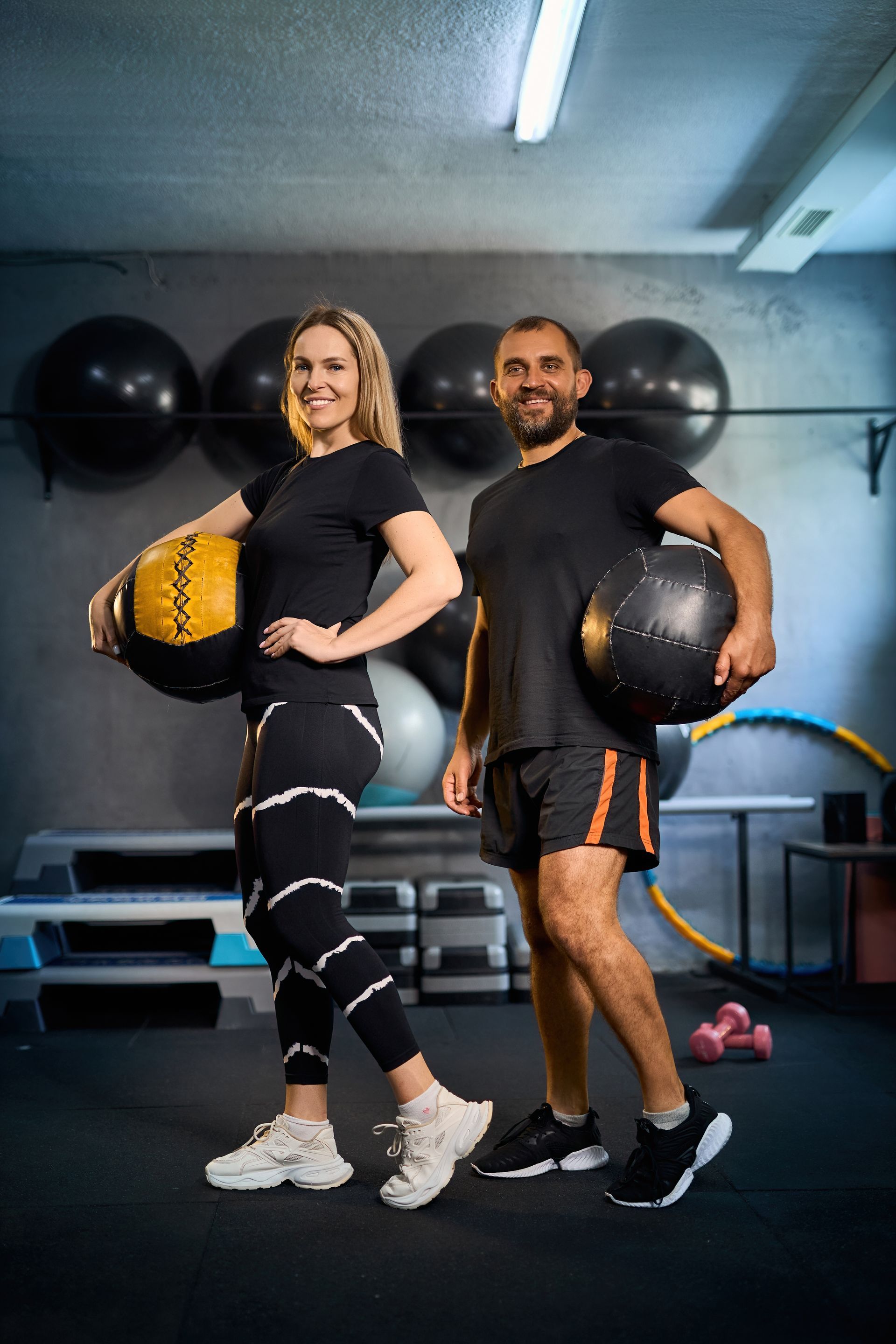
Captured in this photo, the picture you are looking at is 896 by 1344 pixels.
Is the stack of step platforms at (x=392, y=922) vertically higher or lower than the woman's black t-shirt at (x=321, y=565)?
lower

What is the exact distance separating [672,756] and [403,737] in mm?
941

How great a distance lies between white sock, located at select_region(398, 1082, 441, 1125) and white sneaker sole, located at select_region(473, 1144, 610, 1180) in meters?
0.27

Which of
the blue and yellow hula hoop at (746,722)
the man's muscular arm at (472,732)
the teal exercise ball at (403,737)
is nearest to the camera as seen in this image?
the man's muscular arm at (472,732)

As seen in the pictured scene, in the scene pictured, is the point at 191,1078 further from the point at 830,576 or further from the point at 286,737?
the point at 830,576

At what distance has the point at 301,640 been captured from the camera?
5.77 feet

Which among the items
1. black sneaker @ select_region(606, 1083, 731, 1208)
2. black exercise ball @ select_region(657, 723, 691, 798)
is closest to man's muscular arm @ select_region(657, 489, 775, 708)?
black sneaker @ select_region(606, 1083, 731, 1208)

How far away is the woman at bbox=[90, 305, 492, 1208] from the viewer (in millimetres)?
1771

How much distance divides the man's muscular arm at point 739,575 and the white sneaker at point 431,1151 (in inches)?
33.5

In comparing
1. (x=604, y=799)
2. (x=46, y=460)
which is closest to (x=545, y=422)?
(x=604, y=799)

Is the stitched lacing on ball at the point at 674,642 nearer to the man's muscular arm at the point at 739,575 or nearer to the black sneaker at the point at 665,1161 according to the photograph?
the man's muscular arm at the point at 739,575

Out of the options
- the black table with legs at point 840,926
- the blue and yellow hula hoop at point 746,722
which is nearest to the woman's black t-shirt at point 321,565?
the black table with legs at point 840,926

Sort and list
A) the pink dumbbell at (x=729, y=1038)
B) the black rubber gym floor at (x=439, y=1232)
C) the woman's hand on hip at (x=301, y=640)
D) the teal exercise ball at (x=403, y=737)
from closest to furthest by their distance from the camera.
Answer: the black rubber gym floor at (x=439, y=1232), the woman's hand on hip at (x=301, y=640), the pink dumbbell at (x=729, y=1038), the teal exercise ball at (x=403, y=737)

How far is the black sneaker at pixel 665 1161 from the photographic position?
1.79m

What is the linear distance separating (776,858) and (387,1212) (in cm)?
292
